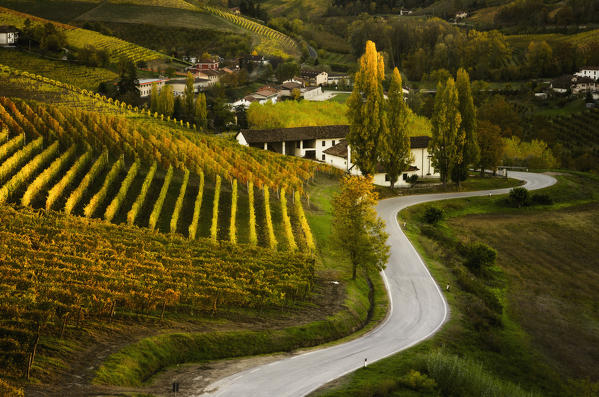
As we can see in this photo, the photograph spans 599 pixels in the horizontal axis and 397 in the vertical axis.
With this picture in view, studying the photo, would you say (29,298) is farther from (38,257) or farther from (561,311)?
(561,311)

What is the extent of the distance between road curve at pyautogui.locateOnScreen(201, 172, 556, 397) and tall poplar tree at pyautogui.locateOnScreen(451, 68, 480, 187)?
16788mm

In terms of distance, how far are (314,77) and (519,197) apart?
8765 centimetres

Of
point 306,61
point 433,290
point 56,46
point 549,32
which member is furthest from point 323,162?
point 549,32

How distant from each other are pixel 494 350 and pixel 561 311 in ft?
28.4

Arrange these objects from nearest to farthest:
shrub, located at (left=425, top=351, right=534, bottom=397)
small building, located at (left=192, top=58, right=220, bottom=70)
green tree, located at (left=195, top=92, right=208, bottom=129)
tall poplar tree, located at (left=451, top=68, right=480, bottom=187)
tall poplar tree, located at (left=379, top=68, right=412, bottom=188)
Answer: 1. shrub, located at (left=425, top=351, right=534, bottom=397)
2. tall poplar tree, located at (left=379, top=68, right=412, bottom=188)
3. tall poplar tree, located at (left=451, top=68, right=480, bottom=187)
4. green tree, located at (left=195, top=92, right=208, bottom=129)
5. small building, located at (left=192, top=58, right=220, bottom=70)

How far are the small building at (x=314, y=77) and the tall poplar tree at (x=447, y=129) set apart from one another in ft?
249

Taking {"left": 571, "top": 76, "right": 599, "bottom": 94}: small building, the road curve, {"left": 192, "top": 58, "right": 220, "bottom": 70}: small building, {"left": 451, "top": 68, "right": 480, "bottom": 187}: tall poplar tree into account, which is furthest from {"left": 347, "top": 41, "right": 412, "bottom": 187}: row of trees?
{"left": 571, "top": 76, "right": 599, "bottom": 94}: small building

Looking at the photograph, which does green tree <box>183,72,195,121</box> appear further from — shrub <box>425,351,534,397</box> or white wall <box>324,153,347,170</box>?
shrub <box>425,351,534,397</box>

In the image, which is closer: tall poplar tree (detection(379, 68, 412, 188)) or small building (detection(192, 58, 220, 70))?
tall poplar tree (detection(379, 68, 412, 188))

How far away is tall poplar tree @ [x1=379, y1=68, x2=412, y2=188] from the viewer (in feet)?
196

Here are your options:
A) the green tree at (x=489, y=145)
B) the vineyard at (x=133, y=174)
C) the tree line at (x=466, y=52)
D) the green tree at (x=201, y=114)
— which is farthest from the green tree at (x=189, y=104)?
the tree line at (x=466, y=52)

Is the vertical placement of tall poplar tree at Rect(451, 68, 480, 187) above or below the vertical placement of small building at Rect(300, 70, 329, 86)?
below

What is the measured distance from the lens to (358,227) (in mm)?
36250

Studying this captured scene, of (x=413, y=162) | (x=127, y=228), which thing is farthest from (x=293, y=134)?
(x=127, y=228)
